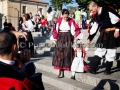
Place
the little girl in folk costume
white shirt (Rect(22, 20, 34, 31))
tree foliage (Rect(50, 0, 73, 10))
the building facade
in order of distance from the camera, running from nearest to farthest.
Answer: the little girl in folk costume, white shirt (Rect(22, 20, 34, 31)), tree foliage (Rect(50, 0, 73, 10)), the building facade

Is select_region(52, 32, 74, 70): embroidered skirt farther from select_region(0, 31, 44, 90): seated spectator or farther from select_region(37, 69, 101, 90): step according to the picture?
select_region(0, 31, 44, 90): seated spectator

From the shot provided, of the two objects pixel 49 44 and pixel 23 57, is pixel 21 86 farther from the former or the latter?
pixel 49 44

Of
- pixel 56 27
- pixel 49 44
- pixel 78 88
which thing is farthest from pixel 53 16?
pixel 78 88

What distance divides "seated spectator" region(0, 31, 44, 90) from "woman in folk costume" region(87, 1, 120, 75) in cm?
348

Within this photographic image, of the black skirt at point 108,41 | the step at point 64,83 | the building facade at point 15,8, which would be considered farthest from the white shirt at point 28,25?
the building facade at point 15,8

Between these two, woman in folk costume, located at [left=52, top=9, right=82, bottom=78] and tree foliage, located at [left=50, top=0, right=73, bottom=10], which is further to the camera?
tree foliage, located at [left=50, top=0, right=73, bottom=10]

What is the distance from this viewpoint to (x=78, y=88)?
549 centimetres

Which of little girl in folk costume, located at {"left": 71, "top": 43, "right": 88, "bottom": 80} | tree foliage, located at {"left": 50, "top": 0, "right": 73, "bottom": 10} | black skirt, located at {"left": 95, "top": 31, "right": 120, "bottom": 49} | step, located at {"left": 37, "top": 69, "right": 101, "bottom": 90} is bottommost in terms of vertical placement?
step, located at {"left": 37, "top": 69, "right": 101, "bottom": 90}

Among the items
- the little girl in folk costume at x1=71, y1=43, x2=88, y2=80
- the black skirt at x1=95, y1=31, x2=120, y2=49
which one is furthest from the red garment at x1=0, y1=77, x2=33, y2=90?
the little girl in folk costume at x1=71, y1=43, x2=88, y2=80

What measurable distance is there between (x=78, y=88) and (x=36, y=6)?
50.5 metres

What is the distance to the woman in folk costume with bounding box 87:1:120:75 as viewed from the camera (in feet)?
18.5

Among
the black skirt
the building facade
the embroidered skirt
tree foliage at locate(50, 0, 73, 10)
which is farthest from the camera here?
the building facade

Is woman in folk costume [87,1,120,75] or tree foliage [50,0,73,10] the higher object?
tree foliage [50,0,73,10]

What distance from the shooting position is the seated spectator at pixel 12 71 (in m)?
2.11
